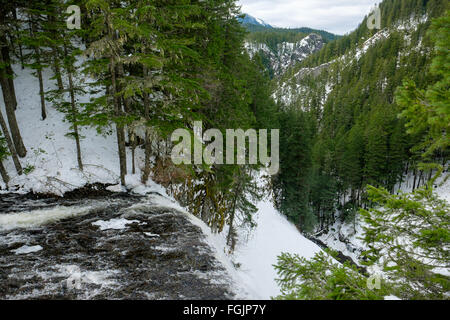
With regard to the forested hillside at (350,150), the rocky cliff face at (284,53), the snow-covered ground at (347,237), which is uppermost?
the rocky cliff face at (284,53)

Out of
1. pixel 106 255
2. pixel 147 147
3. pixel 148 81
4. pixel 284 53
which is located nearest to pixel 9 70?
pixel 147 147

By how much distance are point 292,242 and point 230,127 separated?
11.9 metres

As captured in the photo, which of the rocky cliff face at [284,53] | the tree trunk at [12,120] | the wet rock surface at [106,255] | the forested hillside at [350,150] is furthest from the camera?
the rocky cliff face at [284,53]

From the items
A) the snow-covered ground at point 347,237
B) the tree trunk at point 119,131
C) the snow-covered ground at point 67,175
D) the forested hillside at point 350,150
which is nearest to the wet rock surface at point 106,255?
the snow-covered ground at point 67,175

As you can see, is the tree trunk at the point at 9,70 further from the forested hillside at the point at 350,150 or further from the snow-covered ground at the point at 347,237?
the snow-covered ground at the point at 347,237

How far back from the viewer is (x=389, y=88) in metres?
72.1

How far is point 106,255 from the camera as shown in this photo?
6.33 metres

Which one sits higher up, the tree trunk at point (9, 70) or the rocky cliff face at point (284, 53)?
the rocky cliff face at point (284, 53)

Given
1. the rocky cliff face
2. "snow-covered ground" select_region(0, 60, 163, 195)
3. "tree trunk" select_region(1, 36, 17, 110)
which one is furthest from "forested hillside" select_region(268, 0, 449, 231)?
the rocky cliff face

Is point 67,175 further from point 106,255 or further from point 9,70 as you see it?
point 9,70

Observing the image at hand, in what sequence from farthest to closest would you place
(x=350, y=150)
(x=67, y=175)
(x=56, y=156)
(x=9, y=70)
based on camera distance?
1. (x=350, y=150)
2. (x=9, y=70)
3. (x=56, y=156)
4. (x=67, y=175)

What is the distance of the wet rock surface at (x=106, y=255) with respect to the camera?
199 inches

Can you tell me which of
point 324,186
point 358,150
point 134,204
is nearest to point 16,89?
point 134,204
